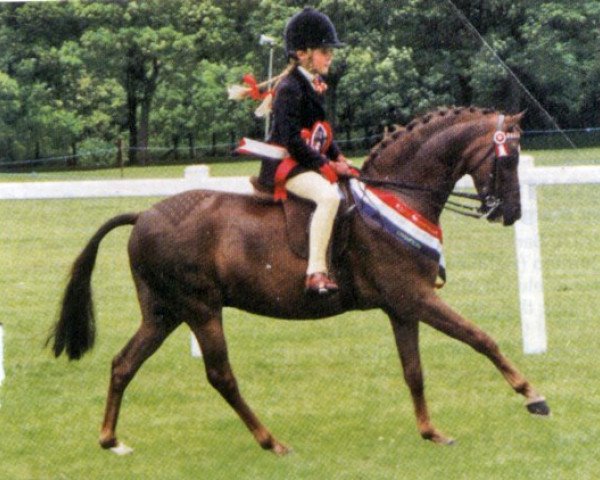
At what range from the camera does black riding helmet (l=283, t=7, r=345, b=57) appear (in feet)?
18.3

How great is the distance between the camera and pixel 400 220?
585 cm

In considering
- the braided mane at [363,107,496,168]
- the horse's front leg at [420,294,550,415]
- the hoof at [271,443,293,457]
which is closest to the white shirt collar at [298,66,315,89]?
the braided mane at [363,107,496,168]

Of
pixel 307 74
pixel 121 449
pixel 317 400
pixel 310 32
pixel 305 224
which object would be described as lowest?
pixel 317 400

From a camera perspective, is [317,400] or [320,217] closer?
[320,217]

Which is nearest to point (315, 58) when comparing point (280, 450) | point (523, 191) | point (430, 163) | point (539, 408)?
point (430, 163)

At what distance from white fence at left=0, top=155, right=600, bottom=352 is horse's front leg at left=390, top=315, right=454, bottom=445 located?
1.73 m

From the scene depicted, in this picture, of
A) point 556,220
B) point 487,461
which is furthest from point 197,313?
point 556,220

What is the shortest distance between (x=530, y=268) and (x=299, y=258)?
239 cm

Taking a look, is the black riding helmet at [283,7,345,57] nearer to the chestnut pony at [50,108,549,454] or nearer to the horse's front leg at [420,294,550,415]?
the chestnut pony at [50,108,549,454]

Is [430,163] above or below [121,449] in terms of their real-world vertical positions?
above

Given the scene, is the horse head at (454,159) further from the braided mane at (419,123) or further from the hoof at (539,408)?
the hoof at (539,408)

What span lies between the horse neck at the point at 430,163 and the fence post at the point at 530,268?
1668 mm

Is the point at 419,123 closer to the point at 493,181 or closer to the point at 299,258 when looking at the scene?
the point at 493,181

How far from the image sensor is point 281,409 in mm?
6609
